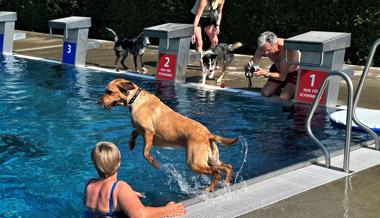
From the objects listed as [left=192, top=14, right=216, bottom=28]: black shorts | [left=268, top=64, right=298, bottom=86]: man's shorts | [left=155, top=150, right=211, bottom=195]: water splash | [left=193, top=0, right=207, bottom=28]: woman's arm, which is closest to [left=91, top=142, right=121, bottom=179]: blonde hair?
[left=155, top=150, right=211, bottom=195]: water splash

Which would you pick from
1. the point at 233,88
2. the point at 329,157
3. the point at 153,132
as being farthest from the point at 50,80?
the point at 329,157

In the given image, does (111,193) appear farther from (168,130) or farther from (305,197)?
(305,197)

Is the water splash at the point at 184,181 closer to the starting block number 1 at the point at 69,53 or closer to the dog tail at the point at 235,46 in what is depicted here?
the dog tail at the point at 235,46

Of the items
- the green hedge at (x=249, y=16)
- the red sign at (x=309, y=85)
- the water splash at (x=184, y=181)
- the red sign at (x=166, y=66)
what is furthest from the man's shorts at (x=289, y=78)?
the water splash at (x=184, y=181)

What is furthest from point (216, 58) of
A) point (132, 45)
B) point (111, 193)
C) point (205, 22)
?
point (111, 193)

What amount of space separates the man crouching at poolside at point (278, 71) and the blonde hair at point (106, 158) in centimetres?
582

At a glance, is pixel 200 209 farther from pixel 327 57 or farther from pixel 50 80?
pixel 50 80

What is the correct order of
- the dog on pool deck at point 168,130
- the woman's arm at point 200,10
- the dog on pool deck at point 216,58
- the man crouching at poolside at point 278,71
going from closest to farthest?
the dog on pool deck at point 168,130 < the man crouching at poolside at point 278,71 < the dog on pool deck at point 216,58 < the woman's arm at point 200,10

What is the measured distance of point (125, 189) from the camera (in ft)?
13.6

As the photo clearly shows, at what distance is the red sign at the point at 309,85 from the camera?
30.8 ft

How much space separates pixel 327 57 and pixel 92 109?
4.00 metres

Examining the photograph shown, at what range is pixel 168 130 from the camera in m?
5.55

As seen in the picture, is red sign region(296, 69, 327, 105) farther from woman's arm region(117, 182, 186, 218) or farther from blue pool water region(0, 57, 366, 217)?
woman's arm region(117, 182, 186, 218)

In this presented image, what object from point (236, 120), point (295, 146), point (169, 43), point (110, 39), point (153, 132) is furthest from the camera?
point (110, 39)
